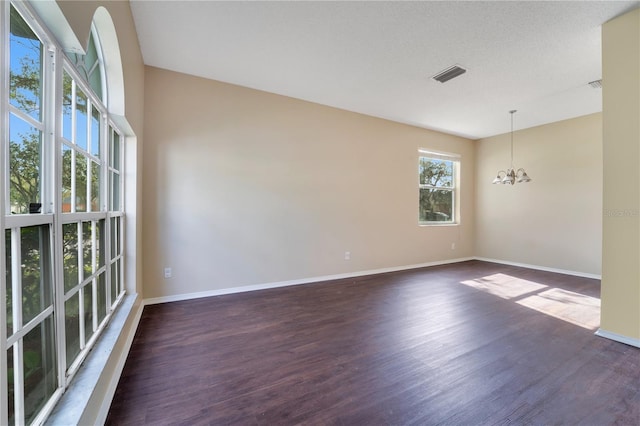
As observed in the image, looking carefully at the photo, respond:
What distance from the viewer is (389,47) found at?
8.94ft

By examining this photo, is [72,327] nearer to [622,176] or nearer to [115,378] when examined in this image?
[115,378]

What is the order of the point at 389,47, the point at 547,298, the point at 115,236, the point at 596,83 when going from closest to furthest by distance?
1. the point at 115,236
2. the point at 389,47
3. the point at 596,83
4. the point at 547,298

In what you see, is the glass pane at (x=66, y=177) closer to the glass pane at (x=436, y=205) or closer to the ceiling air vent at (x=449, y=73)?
the ceiling air vent at (x=449, y=73)

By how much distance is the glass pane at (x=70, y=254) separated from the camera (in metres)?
1.30

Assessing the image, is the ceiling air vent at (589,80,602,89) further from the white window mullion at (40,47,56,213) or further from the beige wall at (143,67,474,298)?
the white window mullion at (40,47,56,213)

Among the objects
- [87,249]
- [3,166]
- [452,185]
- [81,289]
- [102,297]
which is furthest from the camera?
[452,185]

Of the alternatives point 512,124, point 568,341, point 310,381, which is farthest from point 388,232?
point 310,381

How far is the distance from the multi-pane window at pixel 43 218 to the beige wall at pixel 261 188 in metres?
1.58

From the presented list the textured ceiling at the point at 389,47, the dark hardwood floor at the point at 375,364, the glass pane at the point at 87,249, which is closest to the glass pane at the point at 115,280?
the dark hardwood floor at the point at 375,364

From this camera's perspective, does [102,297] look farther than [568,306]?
No

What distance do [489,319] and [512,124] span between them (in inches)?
165

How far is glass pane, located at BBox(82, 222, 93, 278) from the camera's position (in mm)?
1543

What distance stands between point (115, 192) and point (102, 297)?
992 millimetres

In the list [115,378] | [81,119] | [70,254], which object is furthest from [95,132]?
[115,378]
